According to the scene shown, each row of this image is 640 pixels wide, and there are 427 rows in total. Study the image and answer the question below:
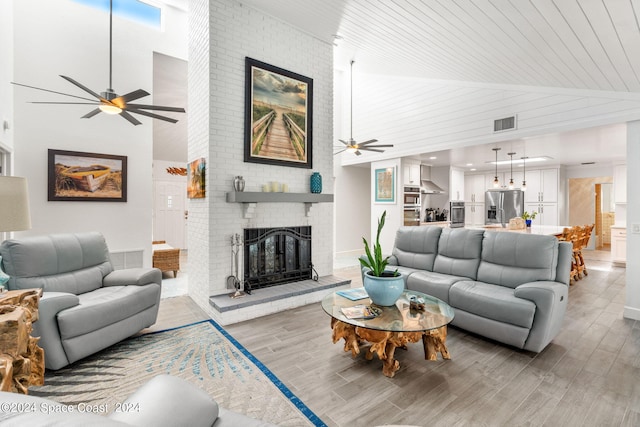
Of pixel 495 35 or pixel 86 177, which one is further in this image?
pixel 86 177

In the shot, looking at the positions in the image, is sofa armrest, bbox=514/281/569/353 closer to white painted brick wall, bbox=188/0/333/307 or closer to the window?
white painted brick wall, bbox=188/0/333/307

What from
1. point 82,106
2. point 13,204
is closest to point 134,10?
point 82,106

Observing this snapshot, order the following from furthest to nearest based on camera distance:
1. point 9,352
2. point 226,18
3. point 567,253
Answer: point 226,18, point 567,253, point 9,352

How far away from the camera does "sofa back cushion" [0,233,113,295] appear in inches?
104

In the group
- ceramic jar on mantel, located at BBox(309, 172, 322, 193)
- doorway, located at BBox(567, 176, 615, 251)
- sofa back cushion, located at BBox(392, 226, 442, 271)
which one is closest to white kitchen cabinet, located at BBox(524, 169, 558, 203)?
doorway, located at BBox(567, 176, 615, 251)

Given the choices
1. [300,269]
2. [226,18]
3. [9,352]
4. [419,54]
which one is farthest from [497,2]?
[9,352]

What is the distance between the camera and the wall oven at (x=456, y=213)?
321 inches

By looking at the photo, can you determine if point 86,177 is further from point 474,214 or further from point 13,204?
point 474,214

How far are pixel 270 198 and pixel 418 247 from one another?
2.18m

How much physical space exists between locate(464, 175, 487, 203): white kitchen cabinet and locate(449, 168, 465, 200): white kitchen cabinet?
107cm

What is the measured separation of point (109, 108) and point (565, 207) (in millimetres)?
10542

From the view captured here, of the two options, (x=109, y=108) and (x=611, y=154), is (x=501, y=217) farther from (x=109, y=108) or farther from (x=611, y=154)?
(x=109, y=108)

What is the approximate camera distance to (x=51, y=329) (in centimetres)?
233

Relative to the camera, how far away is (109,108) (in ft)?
10.9
